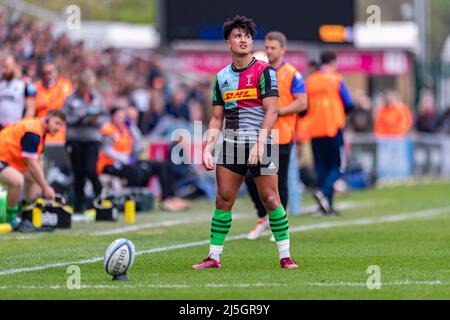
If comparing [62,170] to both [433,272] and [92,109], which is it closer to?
[92,109]

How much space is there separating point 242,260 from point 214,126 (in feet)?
4.70

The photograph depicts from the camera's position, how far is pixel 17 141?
551 inches

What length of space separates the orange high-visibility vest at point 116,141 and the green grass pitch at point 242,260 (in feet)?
4.87

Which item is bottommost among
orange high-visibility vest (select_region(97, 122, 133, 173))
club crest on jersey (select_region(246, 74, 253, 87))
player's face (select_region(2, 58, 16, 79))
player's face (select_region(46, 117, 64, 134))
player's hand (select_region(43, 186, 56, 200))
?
player's hand (select_region(43, 186, 56, 200))

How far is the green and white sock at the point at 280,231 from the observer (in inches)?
405

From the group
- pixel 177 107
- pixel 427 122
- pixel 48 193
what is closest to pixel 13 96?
pixel 48 193

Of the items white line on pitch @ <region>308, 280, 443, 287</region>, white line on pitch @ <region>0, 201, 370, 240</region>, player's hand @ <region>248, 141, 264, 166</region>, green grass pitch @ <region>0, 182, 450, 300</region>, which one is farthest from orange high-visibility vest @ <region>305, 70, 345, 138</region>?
white line on pitch @ <region>308, 280, 443, 287</region>

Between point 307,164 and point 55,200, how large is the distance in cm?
1102

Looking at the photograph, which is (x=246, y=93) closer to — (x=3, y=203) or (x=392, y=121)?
(x=3, y=203)

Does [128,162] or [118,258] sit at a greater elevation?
[128,162]

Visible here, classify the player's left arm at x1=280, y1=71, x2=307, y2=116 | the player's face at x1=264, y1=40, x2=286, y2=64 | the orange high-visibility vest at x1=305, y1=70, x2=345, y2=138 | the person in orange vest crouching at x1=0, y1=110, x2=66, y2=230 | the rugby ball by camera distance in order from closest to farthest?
1. the rugby ball
2. the player's left arm at x1=280, y1=71, x2=307, y2=116
3. the player's face at x1=264, y1=40, x2=286, y2=64
4. the person in orange vest crouching at x1=0, y1=110, x2=66, y2=230
5. the orange high-visibility vest at x1=305, y1=70, x2=345, y2=138

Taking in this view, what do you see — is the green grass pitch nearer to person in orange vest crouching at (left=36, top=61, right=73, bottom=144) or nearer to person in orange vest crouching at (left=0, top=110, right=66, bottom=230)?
person in orange vest crouching at (left=0, top=110, right=66, bottom=230)

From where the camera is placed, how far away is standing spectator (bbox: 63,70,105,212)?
1717 centimetres

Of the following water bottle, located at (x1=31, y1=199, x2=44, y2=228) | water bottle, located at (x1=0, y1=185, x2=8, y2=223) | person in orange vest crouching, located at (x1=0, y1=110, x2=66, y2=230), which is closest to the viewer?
person in orange vest crouching, located at (x1=0, y1=110, x2=66, y2=230)
